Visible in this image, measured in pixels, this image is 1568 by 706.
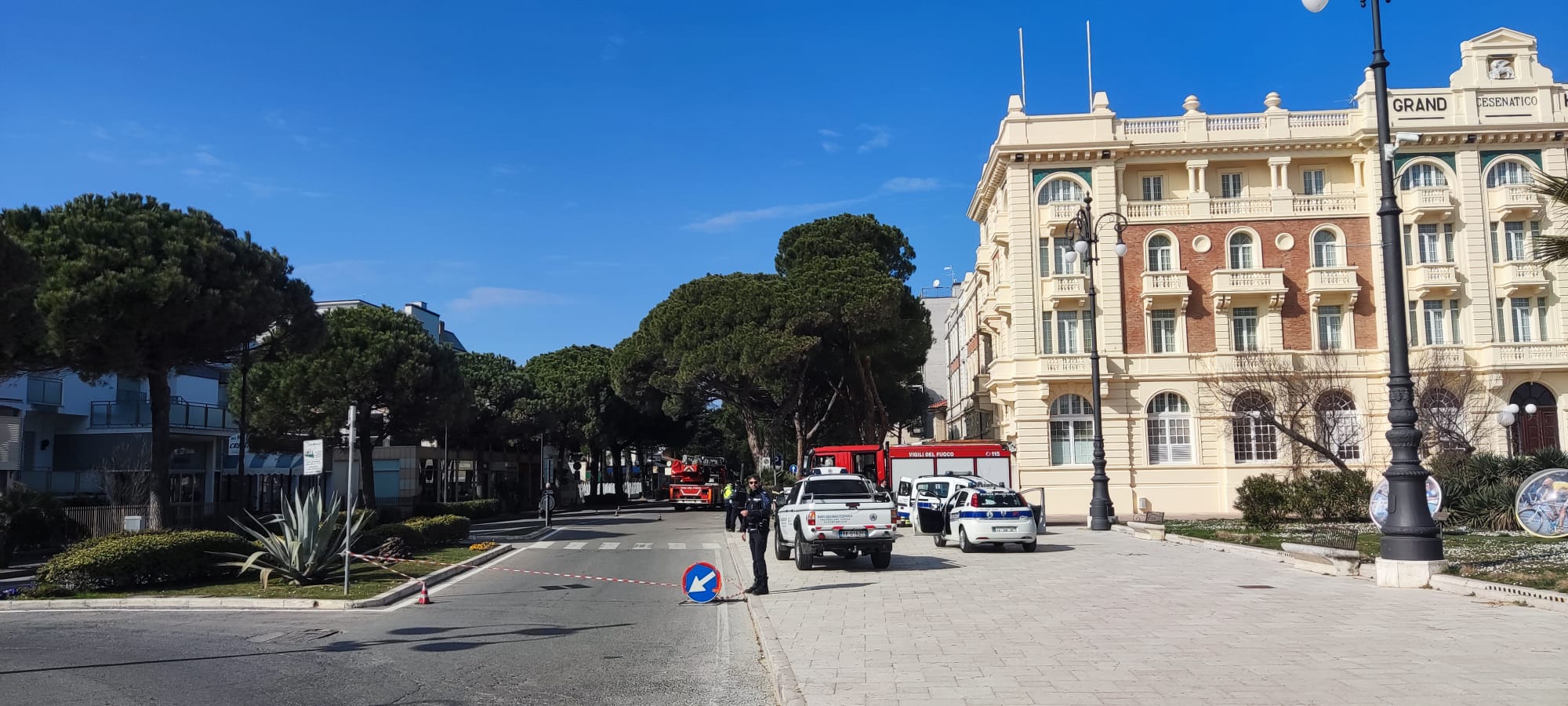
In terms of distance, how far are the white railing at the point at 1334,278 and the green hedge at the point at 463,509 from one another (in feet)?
105

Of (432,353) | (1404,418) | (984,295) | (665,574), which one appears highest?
(984,295)

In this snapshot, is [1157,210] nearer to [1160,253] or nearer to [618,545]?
[1160,253]

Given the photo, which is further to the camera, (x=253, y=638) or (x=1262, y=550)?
(x=1262, y=550)

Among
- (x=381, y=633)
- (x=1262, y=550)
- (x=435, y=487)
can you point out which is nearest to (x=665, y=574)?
(x=381, y=633)

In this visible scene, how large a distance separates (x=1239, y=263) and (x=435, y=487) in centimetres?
3410

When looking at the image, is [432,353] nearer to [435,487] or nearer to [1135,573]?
[435,487]

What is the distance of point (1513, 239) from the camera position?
41.5m

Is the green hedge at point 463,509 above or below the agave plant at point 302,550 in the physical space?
Answer: below

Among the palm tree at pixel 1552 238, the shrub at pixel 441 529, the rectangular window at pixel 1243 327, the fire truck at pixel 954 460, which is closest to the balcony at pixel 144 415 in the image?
the shrub at pixel 441 529

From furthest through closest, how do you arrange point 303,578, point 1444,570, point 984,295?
point 984,295 < point 303,578 < point 1444,570

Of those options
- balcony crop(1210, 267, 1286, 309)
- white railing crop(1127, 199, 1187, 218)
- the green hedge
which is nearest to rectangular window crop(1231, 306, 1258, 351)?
balcony crop(1210, 267, 1286, 309)

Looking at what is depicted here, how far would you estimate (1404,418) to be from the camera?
14953 mm

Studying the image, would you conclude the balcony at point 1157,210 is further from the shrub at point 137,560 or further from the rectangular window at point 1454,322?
the shrub at point 137,560

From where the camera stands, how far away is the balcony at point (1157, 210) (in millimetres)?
42062
